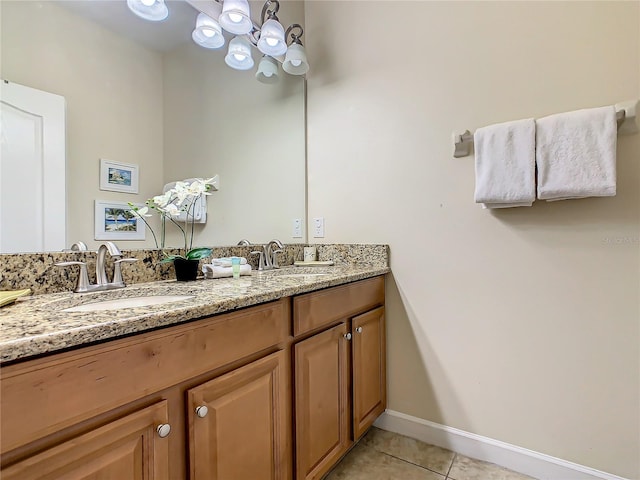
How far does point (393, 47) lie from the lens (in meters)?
1.72

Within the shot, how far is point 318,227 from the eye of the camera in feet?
6.44

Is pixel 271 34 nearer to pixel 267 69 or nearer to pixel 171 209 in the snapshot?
pixel 267 69

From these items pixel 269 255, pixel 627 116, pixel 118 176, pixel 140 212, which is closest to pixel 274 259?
pixel 269 255

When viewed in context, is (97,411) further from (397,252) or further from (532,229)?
(532,229)

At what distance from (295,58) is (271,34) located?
0.16m

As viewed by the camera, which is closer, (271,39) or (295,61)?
(271,39)

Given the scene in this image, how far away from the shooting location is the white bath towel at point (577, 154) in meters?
1.13

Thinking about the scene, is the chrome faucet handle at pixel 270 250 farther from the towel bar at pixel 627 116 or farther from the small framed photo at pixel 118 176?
the towel bar at pixel 627 116

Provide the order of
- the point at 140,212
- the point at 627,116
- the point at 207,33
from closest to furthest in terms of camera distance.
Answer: the point at 627,116 < the point at 140,212 < the point at 207,33

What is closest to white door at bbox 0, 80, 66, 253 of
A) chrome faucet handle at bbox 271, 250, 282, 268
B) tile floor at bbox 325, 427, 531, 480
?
chrome faucet handle at bbox 271, 250, 282, 268

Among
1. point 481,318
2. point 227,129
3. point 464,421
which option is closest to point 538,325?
point 481,318

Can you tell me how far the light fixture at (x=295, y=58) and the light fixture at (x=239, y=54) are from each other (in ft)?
0.67

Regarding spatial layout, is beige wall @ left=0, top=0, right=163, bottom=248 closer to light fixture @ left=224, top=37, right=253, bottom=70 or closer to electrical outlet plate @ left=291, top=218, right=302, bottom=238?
light fixture @ left=224, top=37, right=253, bottom=70

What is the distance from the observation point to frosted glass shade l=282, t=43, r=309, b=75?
1786 mm
